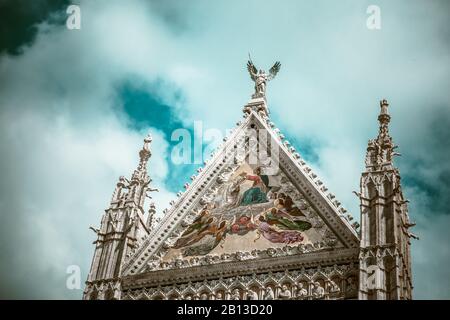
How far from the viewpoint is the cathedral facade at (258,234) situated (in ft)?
55.0

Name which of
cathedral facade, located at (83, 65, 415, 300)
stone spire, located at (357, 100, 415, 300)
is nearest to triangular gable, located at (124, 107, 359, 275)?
cathedral facade, located at (83, 65, 415, 300)

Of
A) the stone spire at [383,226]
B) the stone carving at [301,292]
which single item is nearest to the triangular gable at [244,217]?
the stone spire at [383,226]

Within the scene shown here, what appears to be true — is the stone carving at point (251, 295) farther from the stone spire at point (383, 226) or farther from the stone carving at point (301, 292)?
the stone spire at point (383, 226)

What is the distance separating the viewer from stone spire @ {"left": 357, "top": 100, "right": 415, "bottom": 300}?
15883 millimetres

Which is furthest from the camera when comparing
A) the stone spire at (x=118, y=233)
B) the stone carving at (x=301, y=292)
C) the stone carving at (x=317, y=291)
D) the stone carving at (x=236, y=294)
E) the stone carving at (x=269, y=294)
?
the stone spire at (x=118, y=233)

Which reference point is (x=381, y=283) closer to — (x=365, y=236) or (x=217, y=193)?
(x=365, y=236)

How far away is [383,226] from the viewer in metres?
16.9

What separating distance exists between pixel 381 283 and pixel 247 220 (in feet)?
13.1

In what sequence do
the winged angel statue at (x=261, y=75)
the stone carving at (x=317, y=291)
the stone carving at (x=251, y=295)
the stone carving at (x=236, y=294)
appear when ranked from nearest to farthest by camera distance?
the stone carving at (x=317, y=291), the stone carving at (x=251, y=295), the stone carving at (x=236, y=294), the winged angel statue at (x=261, y=75)

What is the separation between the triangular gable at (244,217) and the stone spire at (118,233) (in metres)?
0.43

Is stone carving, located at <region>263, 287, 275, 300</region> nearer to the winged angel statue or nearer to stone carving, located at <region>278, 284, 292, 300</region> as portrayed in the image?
stone carving, located at <region>278, 284, 292, 300</region>

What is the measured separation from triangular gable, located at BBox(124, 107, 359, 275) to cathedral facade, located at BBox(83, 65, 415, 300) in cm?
3
